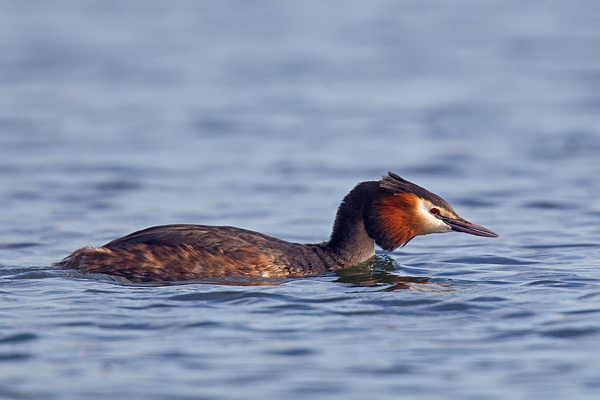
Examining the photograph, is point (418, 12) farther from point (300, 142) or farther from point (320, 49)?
point (300, 142)

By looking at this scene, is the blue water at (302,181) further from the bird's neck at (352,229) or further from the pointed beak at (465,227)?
the pointed beak at (465,227)

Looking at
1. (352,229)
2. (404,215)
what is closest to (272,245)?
(352,229)

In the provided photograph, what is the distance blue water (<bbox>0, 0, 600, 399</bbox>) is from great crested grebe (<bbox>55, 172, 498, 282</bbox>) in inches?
10.9

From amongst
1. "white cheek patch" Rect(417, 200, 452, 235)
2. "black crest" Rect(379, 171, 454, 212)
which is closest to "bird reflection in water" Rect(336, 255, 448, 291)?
"white cheek patch" Rect(417, 200, 452, 235)

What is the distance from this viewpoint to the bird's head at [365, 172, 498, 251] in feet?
34.4

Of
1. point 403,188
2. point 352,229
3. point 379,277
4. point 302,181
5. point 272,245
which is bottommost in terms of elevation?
point 379,277

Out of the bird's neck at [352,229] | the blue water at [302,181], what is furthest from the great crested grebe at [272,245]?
the blue water at [302,181]

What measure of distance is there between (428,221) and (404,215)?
0.82 feet

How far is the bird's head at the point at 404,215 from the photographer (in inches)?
413

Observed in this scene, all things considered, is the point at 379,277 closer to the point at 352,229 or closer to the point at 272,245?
the point at 352,229

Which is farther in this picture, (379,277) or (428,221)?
(428,221)

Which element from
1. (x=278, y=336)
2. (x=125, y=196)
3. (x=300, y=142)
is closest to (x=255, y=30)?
(x=300, y=142)

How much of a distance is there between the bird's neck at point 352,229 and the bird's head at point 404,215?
0.29 feet

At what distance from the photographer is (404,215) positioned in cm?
1054
